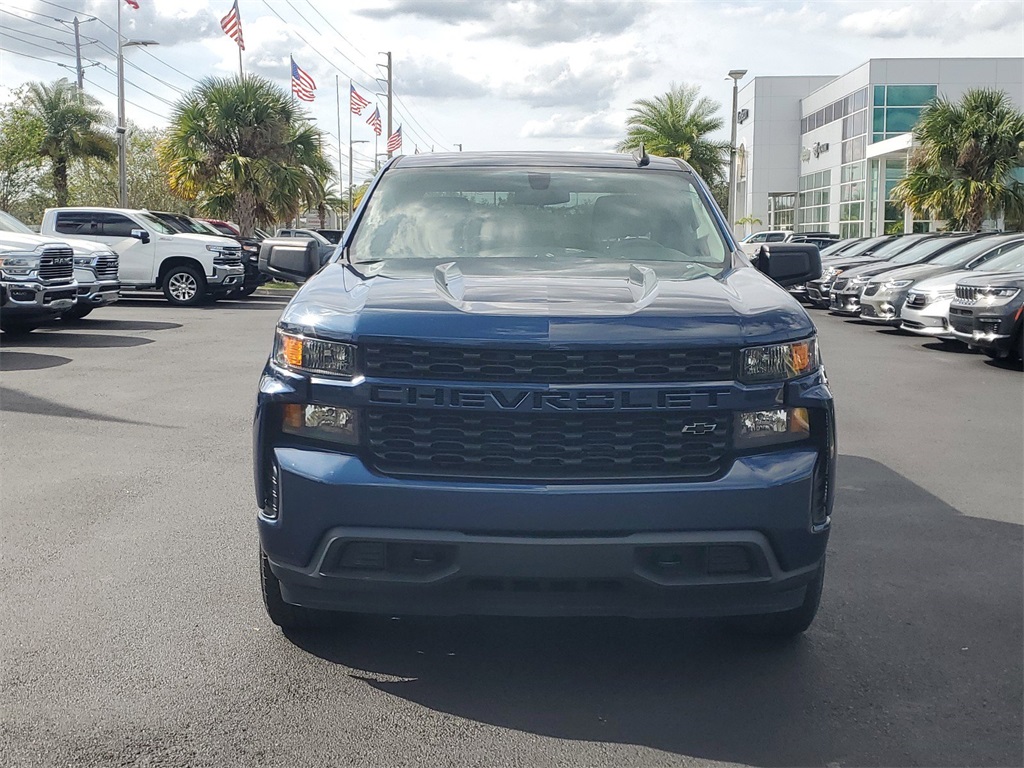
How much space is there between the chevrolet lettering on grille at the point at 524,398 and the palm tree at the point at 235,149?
1145 inches

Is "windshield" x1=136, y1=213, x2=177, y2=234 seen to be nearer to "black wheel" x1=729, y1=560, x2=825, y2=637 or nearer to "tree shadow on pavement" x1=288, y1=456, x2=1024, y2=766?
"tree shadow on pavement" x1=288, y1=456, x2=1024, y2=766

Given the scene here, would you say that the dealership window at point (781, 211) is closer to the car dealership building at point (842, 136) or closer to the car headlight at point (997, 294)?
the car dealership building at point (842, 136)

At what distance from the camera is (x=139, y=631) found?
413 cm

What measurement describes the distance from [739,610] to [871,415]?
6421 millimetres

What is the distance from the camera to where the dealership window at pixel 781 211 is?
74938 millimetres

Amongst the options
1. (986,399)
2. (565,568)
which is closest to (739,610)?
(565,568)

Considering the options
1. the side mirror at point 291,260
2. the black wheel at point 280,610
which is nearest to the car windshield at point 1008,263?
the side mirror at point 291,260

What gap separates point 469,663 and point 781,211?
76.7 metres

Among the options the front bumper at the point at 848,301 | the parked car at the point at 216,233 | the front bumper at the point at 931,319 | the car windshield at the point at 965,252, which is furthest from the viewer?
the parked car at the point at 216,233

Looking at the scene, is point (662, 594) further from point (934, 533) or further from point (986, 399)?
point (986, 399)

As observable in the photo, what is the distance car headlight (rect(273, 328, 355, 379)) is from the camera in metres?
3.38

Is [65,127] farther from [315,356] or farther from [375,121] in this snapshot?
[315,356]

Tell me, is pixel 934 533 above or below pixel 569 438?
below

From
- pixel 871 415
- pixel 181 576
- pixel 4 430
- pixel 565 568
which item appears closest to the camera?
pixel 565 568
